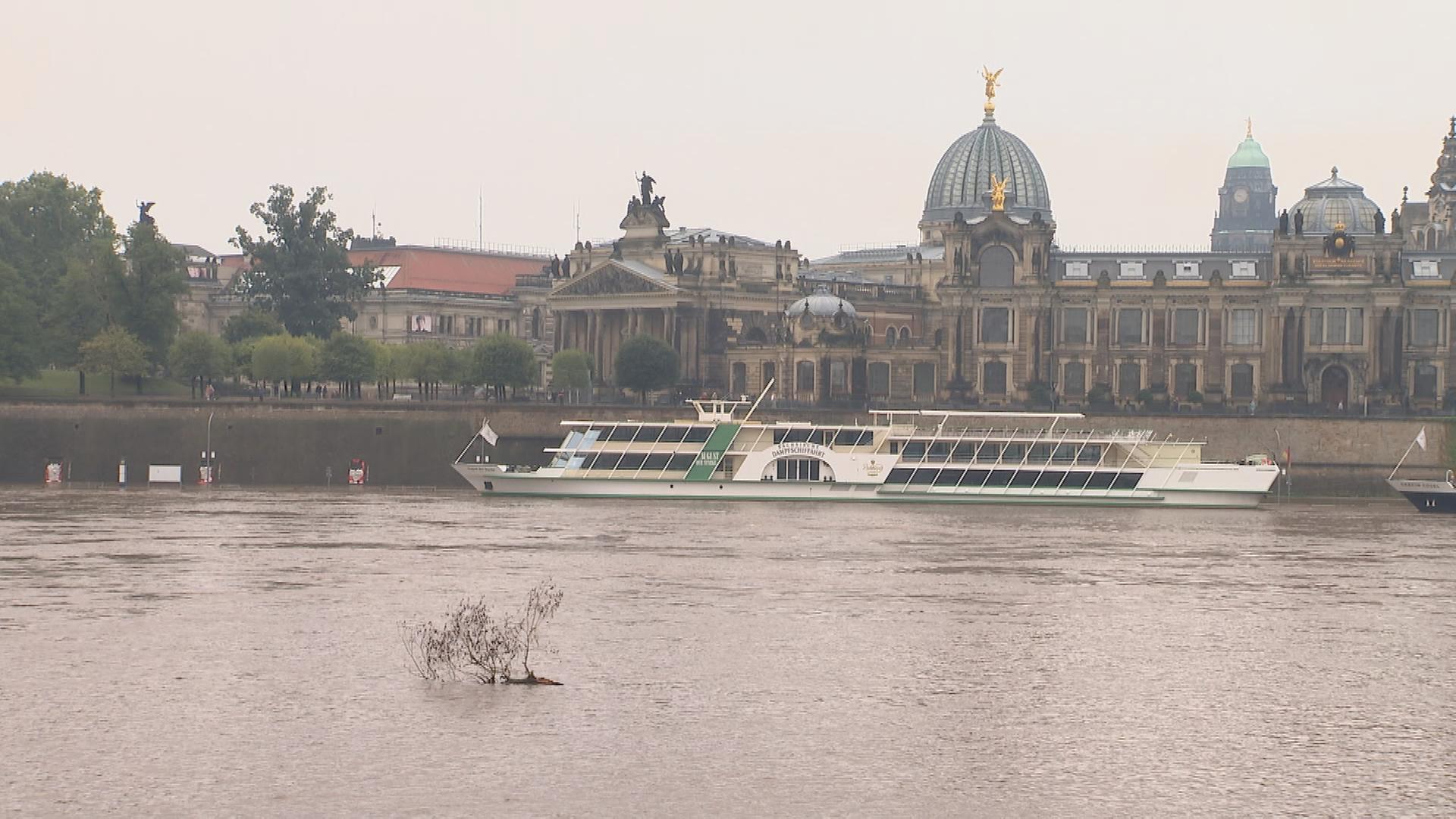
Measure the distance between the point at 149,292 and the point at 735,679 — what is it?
3533 inches

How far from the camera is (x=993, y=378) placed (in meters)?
140

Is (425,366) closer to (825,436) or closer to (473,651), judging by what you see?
(825,436)

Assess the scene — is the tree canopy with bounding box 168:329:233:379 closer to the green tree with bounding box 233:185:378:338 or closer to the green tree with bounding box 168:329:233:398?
the green tree with bounding box 168:329:233:398

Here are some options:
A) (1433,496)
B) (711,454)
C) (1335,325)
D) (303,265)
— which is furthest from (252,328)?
(1433,496)

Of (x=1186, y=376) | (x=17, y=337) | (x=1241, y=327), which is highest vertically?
(x=1241, y=327)

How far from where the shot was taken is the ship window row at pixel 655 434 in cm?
9919

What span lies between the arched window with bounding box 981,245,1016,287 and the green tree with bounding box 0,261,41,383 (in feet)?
195

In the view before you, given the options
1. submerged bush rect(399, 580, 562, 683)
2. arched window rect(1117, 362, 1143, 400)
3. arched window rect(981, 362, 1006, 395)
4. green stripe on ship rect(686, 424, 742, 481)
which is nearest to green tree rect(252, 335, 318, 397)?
green stripe on ship rect(686, 424, 742, 481)

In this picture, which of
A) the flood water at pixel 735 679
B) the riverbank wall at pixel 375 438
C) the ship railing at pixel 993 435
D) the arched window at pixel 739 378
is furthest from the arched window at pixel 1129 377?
the flood water at pixel 735 679

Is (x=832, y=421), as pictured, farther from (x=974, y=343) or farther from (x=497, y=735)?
(x=497, y=735)

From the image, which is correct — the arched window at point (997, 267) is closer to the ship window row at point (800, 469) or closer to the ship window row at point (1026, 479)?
the ship window row at point (1026, 479)

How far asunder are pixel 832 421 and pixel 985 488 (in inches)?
874

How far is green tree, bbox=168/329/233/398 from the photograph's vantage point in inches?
4867

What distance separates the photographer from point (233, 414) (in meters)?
111
